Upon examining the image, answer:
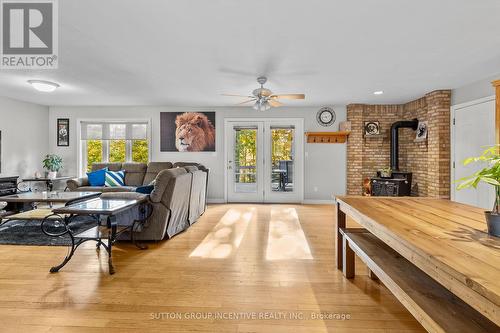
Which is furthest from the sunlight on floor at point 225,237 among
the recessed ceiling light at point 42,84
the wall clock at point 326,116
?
the recessed ceiling light at point 42,84

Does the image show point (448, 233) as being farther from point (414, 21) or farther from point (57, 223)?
point (57, 223)

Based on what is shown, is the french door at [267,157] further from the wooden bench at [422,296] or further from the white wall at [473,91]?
the wooden bench at [422,296]

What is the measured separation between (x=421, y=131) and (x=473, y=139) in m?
1.11

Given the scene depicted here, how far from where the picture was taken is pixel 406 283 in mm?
1382

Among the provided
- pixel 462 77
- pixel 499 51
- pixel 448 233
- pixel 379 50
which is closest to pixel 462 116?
pixel 462 77

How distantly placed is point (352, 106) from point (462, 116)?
2.09 meters

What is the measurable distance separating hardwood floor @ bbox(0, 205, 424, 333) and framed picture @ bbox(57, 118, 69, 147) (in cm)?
408

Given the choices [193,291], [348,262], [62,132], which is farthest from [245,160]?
[62,132]

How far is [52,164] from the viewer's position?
5.91 metres

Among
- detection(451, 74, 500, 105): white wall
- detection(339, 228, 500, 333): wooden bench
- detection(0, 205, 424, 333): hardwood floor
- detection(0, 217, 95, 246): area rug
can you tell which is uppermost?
detection(451, 74, 500, 105): white wall

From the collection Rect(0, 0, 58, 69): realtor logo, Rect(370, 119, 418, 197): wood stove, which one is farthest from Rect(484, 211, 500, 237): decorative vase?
Rect(370, 119, 418, 197): wood stove

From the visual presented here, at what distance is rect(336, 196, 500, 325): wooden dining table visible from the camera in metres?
0.79

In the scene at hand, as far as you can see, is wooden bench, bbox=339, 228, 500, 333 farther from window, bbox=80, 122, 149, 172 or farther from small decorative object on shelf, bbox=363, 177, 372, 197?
window, bbox=80, 122, 149, 172

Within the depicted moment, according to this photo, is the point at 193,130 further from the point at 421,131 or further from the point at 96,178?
the point at 421,131
